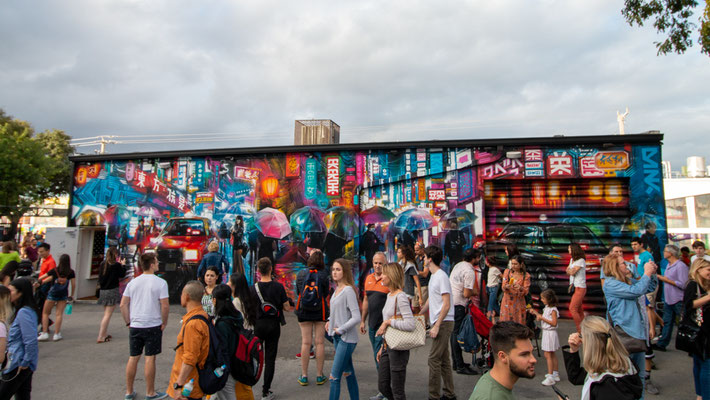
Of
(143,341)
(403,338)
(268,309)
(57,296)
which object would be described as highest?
(268,309)

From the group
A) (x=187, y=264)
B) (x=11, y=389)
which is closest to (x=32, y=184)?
(x=187, y=264)

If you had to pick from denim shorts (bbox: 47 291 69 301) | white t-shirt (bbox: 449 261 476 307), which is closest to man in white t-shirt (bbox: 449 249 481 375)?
white t-shirt (bbox: 449 261 476 307)

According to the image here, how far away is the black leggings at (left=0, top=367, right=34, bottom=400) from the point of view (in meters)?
3.70

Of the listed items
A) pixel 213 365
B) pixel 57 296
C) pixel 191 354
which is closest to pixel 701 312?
pixel 213 365

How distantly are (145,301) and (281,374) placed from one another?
215 cm

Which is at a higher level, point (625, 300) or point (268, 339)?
point (625, 300)

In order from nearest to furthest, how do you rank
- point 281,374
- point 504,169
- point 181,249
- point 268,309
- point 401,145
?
point 268,309 < point 281,374 < point 504,169 < point 401,145 < point 181,249

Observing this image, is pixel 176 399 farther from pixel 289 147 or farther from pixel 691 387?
pixel 289 147

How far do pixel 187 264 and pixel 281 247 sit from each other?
2709 millimetres

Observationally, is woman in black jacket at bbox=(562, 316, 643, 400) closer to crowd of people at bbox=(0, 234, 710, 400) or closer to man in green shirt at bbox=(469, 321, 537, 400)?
crowd of people at bbox=(0, 234, 710, 400)

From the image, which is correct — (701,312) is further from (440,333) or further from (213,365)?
(213,365)

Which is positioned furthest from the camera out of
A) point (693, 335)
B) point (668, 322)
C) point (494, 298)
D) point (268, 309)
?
point (494, 298)

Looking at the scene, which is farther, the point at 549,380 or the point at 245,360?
the point at 549,380

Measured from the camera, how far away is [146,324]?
4855mm
